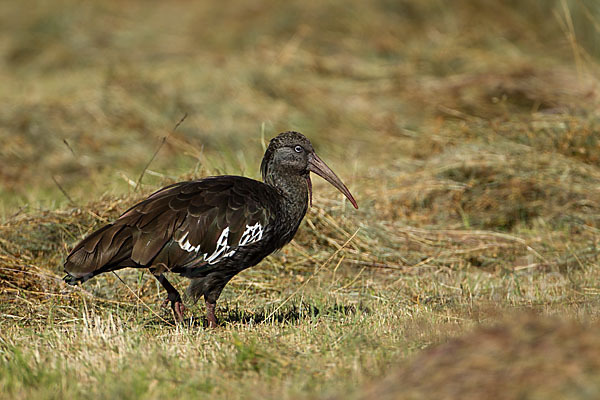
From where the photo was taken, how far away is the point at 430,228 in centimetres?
754

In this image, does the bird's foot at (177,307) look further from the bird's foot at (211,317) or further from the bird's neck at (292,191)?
the bird's neck at (292,191)

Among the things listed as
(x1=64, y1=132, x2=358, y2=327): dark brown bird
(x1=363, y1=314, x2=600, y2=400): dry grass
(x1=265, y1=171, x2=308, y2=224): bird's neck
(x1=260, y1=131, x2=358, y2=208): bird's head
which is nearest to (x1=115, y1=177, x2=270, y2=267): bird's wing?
(x1=64, y1=132, x2=358, y2=327): dark brown bird

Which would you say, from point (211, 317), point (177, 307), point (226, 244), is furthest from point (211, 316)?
point (226, 244)

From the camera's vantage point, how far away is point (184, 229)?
5027 millimetres

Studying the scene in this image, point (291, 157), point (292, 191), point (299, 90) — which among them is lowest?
point (299, 90)

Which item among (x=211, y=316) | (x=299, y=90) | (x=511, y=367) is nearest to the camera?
(x=511, y=367)

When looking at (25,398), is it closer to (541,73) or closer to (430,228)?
(430,228)

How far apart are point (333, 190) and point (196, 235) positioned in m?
3.09

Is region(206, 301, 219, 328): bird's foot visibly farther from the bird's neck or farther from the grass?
the bird's neck

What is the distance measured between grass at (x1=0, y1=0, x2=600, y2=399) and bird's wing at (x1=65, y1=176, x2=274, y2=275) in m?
0.43

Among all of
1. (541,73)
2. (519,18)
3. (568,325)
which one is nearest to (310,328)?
(568,325)

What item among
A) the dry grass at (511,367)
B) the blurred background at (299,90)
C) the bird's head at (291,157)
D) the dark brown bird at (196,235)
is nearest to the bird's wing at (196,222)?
the dark brown bird at (196,235)

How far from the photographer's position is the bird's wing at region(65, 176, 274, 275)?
4.89 meters

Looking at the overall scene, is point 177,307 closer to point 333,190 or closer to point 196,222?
point 196,222
